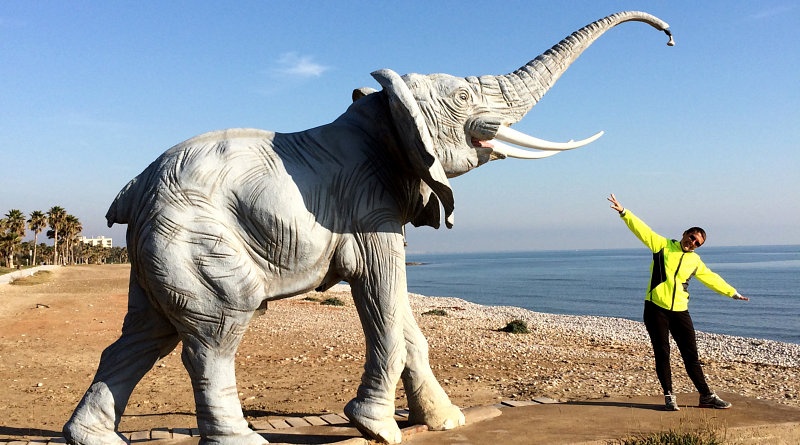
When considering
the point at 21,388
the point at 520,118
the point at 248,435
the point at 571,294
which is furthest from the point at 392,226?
the point at 571,294

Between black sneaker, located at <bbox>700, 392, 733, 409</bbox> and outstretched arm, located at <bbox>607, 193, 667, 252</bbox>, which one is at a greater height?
outstretched arm, located at <bbox>607, 193, 667, 252</bbox>

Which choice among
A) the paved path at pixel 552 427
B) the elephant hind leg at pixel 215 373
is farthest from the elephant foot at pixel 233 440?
the paved path at pixel 552 427

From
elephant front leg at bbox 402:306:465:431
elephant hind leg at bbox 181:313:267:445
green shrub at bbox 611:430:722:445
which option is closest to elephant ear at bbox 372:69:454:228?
elephant front leg at bbox 402:306:465:431

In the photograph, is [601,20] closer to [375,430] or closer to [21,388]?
[375,430]

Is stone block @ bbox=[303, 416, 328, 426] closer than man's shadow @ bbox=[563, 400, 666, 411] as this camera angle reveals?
Yes

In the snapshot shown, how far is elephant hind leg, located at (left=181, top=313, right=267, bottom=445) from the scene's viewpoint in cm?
363

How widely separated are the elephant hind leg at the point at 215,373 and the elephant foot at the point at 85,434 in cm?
75

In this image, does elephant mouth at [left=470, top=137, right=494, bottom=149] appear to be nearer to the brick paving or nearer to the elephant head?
the elephant head

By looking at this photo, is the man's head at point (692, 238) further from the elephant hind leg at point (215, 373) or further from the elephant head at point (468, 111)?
the elephant hind leg at point (215, 373)

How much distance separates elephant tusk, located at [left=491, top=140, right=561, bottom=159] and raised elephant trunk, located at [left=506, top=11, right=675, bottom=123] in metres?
0.22

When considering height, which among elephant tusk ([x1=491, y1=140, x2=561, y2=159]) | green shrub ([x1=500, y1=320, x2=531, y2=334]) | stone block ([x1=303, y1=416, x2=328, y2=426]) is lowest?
green shrub ([x1=500, y1=320, x2=531, y2=334])

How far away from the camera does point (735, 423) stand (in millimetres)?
4934

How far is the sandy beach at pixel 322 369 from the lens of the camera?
6820 millimetres

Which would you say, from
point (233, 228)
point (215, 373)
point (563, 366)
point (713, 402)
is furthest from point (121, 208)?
point (563, 366)
